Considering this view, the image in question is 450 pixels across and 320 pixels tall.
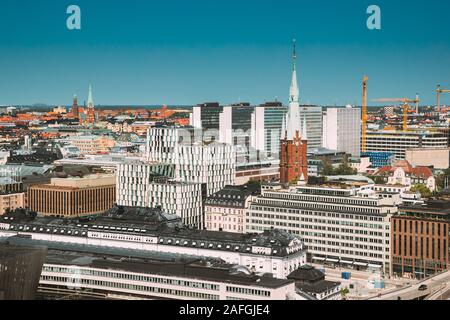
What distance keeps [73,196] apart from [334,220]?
617 centimetres

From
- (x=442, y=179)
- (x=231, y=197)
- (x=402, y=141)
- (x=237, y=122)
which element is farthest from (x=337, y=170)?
(x=237, y=122)

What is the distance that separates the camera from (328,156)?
80.5 feet

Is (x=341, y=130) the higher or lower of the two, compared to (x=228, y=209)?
higher

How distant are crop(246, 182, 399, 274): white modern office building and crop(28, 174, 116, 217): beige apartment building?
426 centimetres

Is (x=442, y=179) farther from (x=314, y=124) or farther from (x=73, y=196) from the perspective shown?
(x=314, y=124)

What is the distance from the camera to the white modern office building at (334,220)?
1254cm

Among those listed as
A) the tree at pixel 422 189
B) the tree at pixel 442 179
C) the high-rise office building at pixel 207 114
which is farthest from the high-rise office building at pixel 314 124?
the tree at pixel 422 189

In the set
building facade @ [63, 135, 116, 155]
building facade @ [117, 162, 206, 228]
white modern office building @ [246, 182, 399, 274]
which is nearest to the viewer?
white modern office building @ [246, 182, 399, 274]

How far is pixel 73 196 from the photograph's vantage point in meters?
16.5

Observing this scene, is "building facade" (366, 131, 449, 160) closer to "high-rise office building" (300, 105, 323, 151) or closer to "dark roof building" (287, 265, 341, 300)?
"high-rise office building" (300, 105, 323, 151)

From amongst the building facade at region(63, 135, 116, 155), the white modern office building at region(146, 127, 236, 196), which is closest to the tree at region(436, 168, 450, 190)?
the white modern office building at region(146, 127, 236, 196)

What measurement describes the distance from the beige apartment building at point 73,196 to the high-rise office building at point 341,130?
13.0 metres

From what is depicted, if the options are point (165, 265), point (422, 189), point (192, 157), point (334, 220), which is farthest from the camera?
point (422, 189)

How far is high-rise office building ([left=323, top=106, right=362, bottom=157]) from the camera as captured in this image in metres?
28.6
